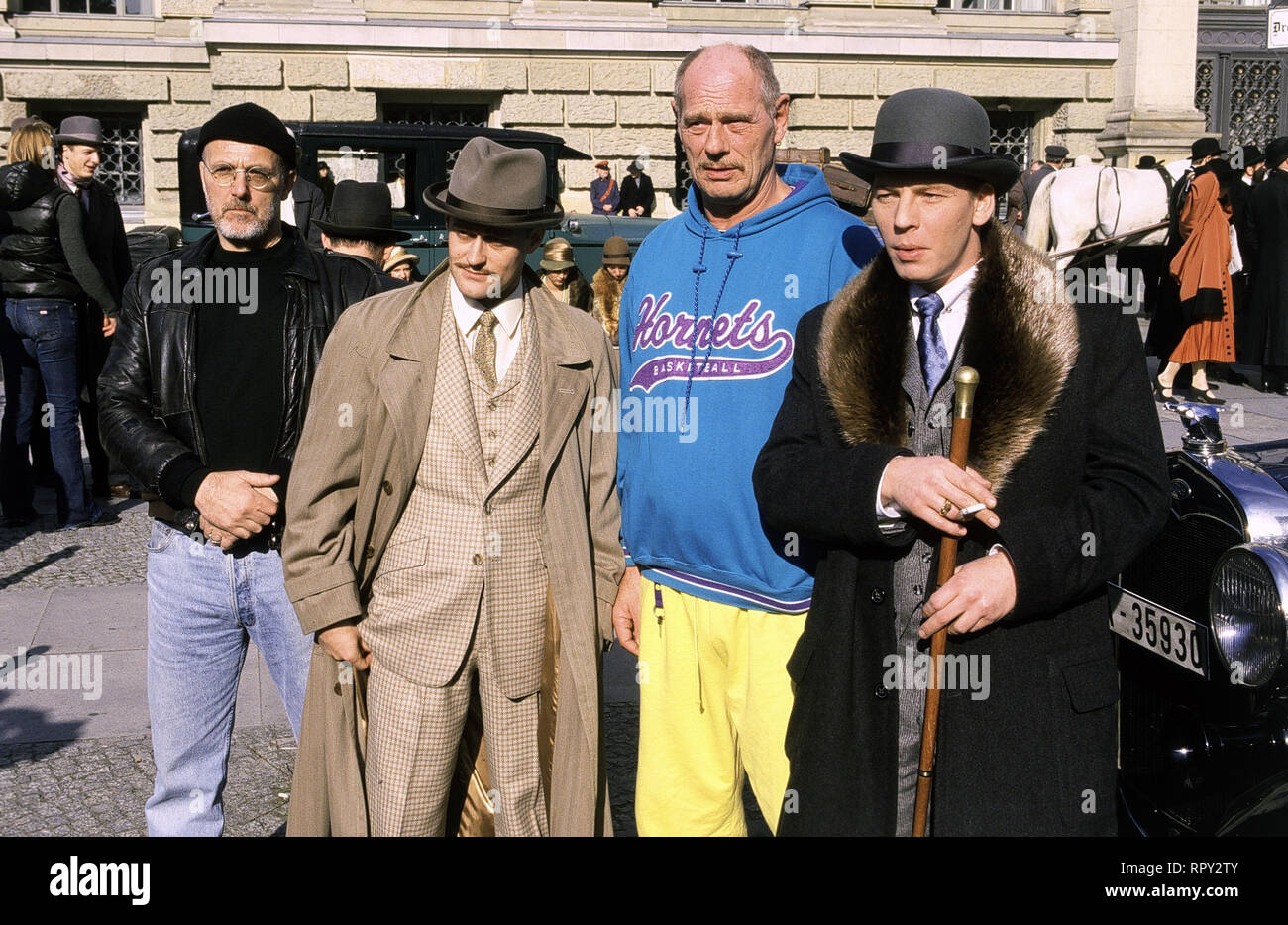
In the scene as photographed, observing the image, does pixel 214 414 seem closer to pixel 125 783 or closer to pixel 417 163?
pixel 125 783

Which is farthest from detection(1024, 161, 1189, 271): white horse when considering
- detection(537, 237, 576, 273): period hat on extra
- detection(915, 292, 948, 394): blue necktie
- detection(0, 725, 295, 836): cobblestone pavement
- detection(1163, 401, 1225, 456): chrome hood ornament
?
detection(915, 292, 948, 394): blue necktie

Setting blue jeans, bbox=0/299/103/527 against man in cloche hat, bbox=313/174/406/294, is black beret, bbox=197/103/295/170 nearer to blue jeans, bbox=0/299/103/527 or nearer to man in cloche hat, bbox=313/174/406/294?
man in cloche hat, bbox=313/174/406/294

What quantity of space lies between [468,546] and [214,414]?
792mm

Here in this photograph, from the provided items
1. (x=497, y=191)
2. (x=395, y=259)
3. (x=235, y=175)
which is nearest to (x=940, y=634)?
(x=497, y=191)

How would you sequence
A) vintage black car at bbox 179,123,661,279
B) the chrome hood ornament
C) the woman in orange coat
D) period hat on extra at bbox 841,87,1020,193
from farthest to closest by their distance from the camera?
1. the woman in orange coat
2. vintage black car at bbox 179,123,661,279
3. the chrome hood ornament
4. period hat on extra at bbox 841,87,1020,193

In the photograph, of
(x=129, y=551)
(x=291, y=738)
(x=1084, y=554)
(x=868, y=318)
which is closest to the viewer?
(x=1084, y=554)

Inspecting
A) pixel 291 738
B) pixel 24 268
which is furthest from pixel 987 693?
pixel 24 268

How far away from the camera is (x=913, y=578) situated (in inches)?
105

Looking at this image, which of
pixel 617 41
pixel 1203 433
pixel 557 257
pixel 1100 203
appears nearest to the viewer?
pixel 1203 433

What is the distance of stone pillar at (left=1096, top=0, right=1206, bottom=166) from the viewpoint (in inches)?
810

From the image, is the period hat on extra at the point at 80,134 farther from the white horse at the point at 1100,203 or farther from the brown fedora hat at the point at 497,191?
the white horse at the point at 1100,203

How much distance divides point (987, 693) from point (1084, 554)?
0.33 meters
